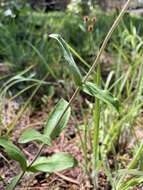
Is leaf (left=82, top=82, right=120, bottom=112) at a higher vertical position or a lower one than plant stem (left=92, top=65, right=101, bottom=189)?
higher

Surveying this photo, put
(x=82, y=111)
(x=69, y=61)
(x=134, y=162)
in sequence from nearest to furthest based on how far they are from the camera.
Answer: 1. (x=69, y=61)
2. (x=134, y=162)
3. (x=82, y=111)

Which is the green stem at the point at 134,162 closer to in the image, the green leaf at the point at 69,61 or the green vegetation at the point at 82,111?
the green vegetation at the point at 82,111

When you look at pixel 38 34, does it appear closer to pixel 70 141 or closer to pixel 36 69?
pixel 36 69

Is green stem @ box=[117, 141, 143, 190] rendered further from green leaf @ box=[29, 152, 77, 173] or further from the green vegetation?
green leaf @ box=[29, 152, 77, 173]

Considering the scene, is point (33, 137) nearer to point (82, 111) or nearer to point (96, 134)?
point (96, 134)

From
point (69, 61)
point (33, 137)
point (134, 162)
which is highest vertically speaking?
point (69, 61)

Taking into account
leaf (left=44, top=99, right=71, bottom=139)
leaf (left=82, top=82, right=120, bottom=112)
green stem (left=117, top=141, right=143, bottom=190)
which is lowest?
green stem (left=117, top=141, right=143, bottom=190)

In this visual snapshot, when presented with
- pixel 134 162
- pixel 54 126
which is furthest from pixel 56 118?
pixel 134 162

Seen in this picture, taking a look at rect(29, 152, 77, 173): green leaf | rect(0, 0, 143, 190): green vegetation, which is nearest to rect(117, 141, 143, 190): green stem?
rect(0, 0, 143, 190): green vegetation

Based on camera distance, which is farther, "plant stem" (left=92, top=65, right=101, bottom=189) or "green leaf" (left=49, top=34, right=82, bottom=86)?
"plant stem" (left=92, top=65, right=101, bottom=189)
